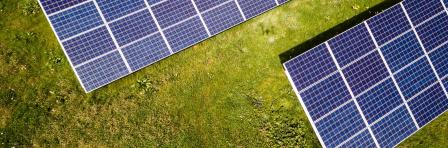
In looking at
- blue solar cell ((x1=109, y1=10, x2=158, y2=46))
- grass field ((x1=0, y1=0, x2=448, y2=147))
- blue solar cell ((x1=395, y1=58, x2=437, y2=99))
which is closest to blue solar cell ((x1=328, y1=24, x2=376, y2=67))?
blue solar cell ((x1=395, y1=58, x2=437, y2=99))

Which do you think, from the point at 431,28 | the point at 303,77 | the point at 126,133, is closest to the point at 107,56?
the point at 126,133

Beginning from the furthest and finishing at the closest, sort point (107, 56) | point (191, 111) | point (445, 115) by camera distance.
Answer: point (445, 115)
point (191, 111)
point (107, 56)

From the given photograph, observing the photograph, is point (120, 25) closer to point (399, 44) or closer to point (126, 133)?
point (126, 133)

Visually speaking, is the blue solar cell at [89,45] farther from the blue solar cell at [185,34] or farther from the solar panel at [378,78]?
the solar panel at [378,78]

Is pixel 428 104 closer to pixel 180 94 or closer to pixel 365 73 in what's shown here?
pixel 365 73

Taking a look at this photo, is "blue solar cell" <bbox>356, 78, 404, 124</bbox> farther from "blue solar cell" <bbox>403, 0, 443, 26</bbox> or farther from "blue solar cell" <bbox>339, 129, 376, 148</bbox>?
"blue solar cell" <bbox>403, 0, 443, 26</bbox>

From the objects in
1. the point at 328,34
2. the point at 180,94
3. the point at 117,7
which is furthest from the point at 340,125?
the point at 117,7
